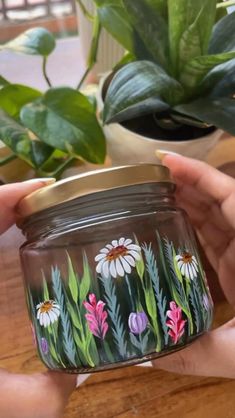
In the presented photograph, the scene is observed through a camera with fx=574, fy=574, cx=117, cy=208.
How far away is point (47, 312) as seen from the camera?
0.41 m

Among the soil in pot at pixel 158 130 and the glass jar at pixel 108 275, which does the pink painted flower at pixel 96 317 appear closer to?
the glass jar at pixel 108 275

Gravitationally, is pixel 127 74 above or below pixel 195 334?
above

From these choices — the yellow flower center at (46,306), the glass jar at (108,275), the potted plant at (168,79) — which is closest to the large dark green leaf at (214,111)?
the potted plant at (168,79)

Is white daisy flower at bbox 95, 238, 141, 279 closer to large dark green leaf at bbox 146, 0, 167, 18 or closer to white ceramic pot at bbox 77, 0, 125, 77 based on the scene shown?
large dark green leaf at bbox 146, 0, 167, 18

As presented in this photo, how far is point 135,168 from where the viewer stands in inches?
16.0

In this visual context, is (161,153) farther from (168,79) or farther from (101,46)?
(101,46)

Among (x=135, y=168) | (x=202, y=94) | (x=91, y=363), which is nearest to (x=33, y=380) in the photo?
(x=91, y=363)

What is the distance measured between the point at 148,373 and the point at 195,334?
15 centimetres

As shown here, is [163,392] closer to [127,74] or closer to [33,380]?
[33,380]

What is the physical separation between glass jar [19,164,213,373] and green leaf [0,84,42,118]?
182mm

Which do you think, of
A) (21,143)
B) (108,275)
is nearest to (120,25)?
(21,143)

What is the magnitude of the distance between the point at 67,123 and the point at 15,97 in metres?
0.07

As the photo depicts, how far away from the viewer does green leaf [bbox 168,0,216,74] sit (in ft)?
1.54

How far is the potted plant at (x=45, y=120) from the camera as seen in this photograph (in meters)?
0.53
